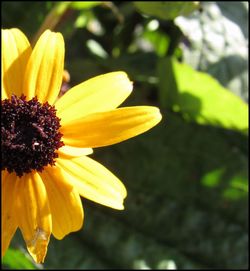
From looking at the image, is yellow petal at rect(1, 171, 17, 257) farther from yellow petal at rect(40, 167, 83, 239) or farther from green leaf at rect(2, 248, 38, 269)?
green leaf at rect(2, 248, 38, 269)

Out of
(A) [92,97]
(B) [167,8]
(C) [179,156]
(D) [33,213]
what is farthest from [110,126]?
(C) [179,156]

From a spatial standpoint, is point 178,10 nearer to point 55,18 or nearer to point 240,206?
point 55,18

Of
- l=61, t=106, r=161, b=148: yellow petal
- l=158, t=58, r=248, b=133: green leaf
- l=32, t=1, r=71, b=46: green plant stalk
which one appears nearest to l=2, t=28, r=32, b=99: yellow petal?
l=61, t=106, r=161, b=148: yellow petal

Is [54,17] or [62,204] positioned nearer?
[62,204]

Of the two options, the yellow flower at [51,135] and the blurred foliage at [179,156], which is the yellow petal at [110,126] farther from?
the blurred foliage at [179,156]

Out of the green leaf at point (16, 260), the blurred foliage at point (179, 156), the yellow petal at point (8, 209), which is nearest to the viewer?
the yellow petal at point (8, 209)

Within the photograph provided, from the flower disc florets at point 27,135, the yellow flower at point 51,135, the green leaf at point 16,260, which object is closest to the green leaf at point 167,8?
the yellow flower at point 51,135

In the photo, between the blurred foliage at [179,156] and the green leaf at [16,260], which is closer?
the green leaf at [16,260]

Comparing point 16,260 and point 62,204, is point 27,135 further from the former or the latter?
point 16,260
